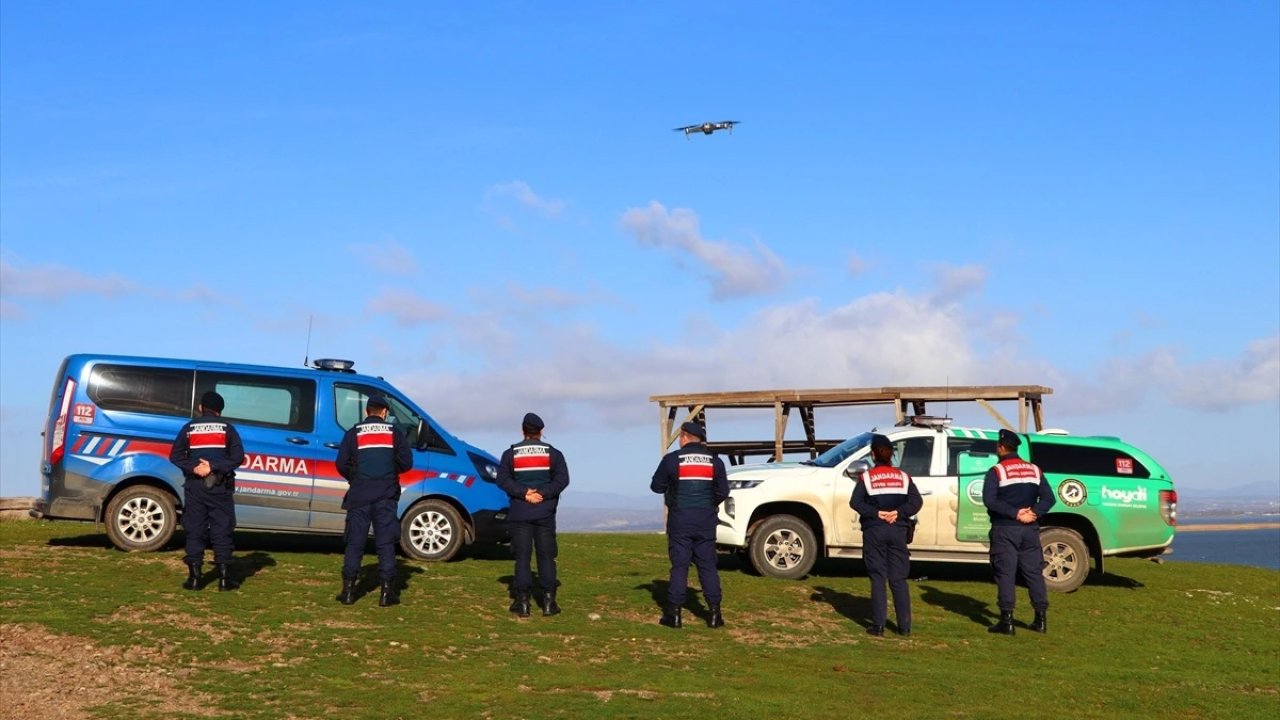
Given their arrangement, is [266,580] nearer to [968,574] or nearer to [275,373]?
[275,373]

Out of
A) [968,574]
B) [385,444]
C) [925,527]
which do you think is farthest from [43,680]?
[968,574]

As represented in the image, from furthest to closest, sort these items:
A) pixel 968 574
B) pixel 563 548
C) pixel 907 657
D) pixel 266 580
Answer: pixel 563 548, pixel 968 574, pixel 266 580, pixel 907 657

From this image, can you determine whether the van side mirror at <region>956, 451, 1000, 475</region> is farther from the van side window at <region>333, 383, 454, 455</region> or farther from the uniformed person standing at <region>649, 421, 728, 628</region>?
the van side window at <region>333, 383, 454, 455</region>

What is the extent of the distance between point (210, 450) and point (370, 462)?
5.20 feet

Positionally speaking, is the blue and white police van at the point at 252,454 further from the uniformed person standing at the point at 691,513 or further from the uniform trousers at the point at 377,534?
the uniformed person standing at the point at 691,513

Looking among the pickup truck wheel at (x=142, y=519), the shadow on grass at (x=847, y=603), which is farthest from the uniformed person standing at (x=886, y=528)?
the pickup truck wheel at (x=142, y=519)

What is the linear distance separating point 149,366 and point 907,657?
28.0 feet

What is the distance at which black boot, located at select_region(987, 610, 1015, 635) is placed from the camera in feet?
41.4

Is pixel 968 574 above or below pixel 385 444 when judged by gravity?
below

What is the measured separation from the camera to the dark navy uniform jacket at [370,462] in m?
11.8

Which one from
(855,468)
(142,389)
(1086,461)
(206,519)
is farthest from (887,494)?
(142,389)

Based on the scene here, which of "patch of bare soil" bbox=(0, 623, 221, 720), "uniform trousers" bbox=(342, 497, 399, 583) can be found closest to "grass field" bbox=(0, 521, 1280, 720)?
"patch of bare soil" bbox=(0, 623, 221, 720)

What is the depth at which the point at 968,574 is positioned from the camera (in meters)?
16.3

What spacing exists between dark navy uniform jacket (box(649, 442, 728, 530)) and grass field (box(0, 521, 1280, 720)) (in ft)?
3.32
